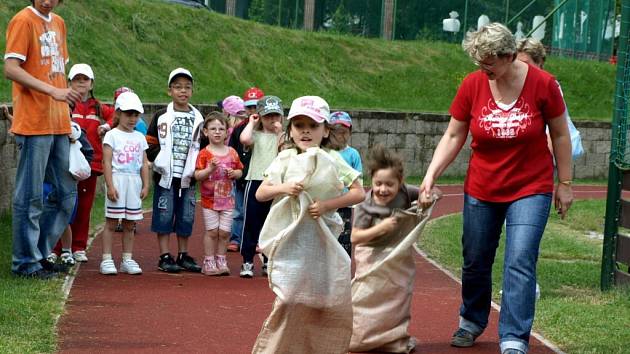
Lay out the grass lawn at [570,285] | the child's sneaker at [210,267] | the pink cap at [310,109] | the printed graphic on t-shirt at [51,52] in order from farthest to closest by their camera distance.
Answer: the child's sneaker at [210,267], the printed graphic on t-shirt at [51,52], the grass lawn at [570,285], the pink cap at [310,109]

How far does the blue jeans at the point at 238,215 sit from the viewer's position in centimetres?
1234

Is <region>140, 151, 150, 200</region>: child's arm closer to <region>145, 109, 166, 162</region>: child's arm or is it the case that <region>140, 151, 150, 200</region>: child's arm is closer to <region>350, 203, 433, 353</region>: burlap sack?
<region>145, 109, 166, 162</region>: child's arm

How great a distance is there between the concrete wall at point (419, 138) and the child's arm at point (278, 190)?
52.1 ft

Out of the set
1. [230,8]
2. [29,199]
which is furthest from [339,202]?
[230,8]

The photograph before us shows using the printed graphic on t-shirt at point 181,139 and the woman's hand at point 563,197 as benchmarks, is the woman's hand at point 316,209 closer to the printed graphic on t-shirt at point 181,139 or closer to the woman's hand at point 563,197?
the woman's hand at point 563,197

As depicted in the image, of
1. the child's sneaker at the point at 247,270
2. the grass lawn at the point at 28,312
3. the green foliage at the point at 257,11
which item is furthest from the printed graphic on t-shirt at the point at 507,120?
the green foliage at the point at 257,11

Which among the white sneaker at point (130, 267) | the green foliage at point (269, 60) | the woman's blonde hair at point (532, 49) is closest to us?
the woman's blonde hair at point (532, 49)

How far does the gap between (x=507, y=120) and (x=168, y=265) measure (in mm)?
4302

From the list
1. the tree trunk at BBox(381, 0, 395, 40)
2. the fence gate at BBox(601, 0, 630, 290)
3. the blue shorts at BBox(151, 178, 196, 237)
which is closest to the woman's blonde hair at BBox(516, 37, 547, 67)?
the fence gate at BBox(601, 0, 630, 290)

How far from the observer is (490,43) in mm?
6984

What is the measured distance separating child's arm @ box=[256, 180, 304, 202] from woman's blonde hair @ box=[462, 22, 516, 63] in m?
1.30

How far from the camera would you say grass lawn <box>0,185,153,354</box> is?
6.95m

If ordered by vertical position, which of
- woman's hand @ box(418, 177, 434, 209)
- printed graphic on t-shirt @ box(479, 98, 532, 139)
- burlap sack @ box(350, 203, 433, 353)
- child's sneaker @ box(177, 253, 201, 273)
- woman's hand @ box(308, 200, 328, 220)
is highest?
printed graphic on t-shirt @ box(479, 98, 532, 139)

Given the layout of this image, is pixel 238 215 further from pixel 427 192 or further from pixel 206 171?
pixel 427 192
